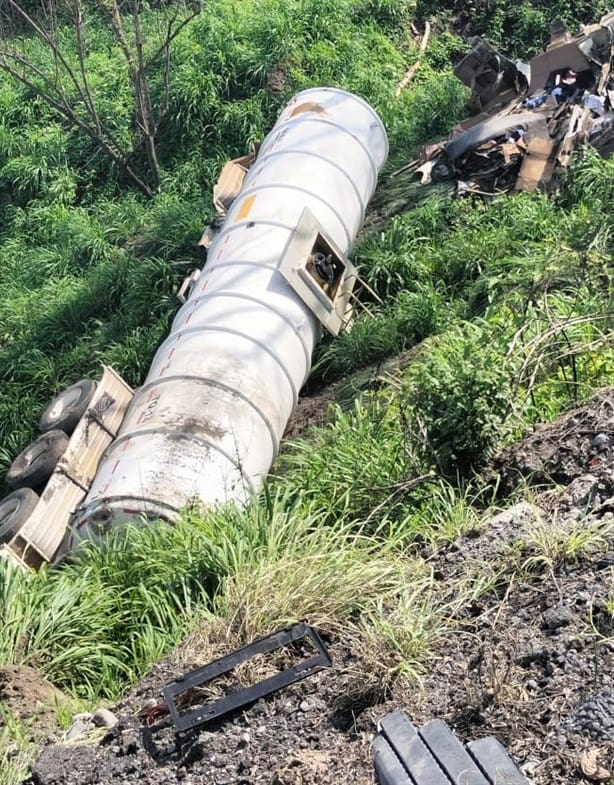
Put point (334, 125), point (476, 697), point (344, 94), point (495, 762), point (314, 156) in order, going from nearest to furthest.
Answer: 1. point (495, 762)
2. point (476, 697)
3. point (314, 156)
4. point (334, 125)
5. point (344, 94)

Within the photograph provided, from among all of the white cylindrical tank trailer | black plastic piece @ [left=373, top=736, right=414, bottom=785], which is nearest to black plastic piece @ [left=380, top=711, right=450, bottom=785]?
black plastic piece @ [left=373, top=736, right=414, bottom=785]

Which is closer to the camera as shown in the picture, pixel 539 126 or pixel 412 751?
pixel 412 751

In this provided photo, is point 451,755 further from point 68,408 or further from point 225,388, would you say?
point 68,408

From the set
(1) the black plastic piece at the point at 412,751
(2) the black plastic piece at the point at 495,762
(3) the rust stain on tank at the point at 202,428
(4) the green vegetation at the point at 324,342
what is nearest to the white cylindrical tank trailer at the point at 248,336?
(3) the rust stain on tank at the point at 202,428

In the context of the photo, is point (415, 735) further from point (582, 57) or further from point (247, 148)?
point (247, 148)

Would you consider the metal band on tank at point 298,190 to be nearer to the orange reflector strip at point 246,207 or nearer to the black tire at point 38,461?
the orange reflector strip at point 246,207

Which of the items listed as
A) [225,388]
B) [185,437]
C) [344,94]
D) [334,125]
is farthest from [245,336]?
[344,94]

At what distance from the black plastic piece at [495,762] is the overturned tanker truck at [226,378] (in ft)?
10.2

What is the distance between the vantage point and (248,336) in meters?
A: 7.57

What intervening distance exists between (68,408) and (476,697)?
569 centimetres

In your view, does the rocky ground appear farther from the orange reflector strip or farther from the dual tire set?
the orange reflector strip

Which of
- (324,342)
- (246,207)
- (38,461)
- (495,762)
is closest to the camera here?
(495,762)

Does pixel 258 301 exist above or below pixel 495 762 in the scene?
above

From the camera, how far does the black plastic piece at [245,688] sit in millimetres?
3941
